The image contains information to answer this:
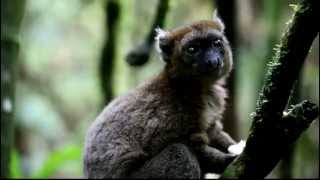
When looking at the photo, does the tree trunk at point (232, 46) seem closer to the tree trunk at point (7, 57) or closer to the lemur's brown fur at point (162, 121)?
the lemur's brown fur at point (162, 121)

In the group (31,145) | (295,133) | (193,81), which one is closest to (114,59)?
(193,81)

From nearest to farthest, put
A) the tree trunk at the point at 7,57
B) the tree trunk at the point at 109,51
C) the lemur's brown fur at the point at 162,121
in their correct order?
the lemur's brown fur at the point at 162,121 → the tree trunk at the point at 7,57 → the tree trunk at the point at 109,51

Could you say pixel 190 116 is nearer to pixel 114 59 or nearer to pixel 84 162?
pixel 84 162

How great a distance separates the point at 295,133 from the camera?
3598mm

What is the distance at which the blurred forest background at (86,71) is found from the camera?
756 centimetres

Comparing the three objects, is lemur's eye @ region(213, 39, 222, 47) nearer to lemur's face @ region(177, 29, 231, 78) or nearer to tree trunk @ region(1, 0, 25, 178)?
lemur's face @ region(177, 29, 231, 78)

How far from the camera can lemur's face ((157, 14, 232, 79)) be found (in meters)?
5.29

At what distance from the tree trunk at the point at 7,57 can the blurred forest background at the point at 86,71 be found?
1341mm

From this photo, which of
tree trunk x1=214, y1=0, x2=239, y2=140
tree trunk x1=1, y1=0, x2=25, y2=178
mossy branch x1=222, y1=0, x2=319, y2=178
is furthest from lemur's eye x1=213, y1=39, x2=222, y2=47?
tree trunk x1=1, y1=0, x2=25, y2=178

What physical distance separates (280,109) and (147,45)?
2.83m

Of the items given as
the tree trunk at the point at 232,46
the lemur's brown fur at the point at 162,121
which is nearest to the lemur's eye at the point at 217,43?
the lemur's brown fur at the point at 162,121

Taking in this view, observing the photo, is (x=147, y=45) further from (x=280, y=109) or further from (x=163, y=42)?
(x=280, y=109)

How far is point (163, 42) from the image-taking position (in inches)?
224

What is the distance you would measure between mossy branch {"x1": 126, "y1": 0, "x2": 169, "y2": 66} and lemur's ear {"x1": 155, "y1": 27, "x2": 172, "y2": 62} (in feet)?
0.53
